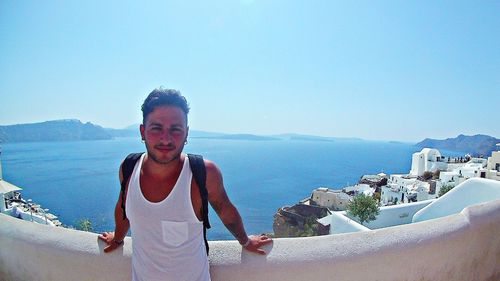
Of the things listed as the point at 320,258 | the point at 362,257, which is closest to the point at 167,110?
the point at 320,258

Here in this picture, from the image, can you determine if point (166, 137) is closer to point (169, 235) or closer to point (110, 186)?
point (169, 235)

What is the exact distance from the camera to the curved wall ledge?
61.2 inches

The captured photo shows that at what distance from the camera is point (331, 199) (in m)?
33.7

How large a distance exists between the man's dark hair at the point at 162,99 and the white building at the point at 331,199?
32037 mm

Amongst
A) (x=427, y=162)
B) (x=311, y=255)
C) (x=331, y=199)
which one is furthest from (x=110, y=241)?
(x=427, y=162)

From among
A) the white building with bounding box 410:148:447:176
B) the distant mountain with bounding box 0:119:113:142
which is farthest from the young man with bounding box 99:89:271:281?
the distant mountain with bounding box 0:119:113:142

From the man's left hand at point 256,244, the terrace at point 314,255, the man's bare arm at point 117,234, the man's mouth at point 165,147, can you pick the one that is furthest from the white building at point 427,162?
the man's mouth at point 165,147

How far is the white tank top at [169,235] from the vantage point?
134cm

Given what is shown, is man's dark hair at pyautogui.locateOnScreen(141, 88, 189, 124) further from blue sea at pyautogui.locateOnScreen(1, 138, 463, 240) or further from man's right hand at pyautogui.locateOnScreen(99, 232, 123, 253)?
blue sea at pyautogui.locateOnScreen(1, 138, 463, 240)

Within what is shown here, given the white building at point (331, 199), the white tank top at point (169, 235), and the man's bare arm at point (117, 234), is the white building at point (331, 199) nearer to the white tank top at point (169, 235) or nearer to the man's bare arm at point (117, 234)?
the man's bare arm at point (117, 234)

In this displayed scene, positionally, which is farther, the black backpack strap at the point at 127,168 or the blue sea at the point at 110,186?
the blue sea at the point at 110,186

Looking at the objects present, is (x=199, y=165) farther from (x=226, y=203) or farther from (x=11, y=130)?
(x=11, y=130)

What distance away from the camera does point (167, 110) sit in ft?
4.59

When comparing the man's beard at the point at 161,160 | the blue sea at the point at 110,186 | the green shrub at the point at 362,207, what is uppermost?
the man's beard at the point at 161,160
